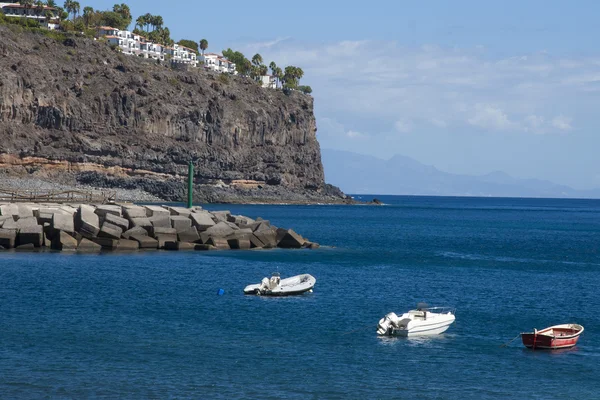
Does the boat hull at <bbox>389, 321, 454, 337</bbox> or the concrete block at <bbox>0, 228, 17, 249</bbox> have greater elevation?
the concrete block at <bbox>0, 228, 17, 249</bbox>

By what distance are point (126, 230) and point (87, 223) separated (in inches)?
110

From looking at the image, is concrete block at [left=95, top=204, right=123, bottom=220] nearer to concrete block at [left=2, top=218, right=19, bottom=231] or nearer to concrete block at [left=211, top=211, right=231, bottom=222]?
concrete block at [left=2, top=218, right=19, bottom=231]

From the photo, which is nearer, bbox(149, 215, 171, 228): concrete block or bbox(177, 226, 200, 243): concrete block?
bbox(149, 215, 171, 228): concrete block

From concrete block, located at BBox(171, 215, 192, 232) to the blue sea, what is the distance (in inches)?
99.2

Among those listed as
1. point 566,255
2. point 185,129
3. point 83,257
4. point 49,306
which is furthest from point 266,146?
point 49,306

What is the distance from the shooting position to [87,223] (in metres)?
51.8

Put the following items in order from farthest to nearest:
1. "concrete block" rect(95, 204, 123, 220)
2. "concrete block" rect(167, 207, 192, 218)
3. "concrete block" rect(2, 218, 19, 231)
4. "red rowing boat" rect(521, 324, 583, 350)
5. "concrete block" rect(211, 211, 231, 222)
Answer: "concrete block" rect(211, 211, 231, 222) → "concrete block" rect(167, 207, 192, 218) → "concrete block" rect(95, 204, 123, 220) → "concrete block" rect(2, 218, 19, 231) → "red rowing boat" rect(521, 324, 583, 350)

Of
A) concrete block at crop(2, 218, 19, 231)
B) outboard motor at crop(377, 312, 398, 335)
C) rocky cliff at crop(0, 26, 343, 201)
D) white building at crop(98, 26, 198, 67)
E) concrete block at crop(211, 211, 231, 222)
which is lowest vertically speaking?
outboard motor at crop(377, 312, 398, 335)

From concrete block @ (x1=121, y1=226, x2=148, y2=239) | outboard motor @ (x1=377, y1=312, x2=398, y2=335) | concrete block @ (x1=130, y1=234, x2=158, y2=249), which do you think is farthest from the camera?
concrete block @ (x1=130, y1=234, x2=158, y2=249)

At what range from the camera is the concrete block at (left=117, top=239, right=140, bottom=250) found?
52594 millimetres

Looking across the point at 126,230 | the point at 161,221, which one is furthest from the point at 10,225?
the point at 161,221

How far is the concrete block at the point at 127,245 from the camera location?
5259 centimetres

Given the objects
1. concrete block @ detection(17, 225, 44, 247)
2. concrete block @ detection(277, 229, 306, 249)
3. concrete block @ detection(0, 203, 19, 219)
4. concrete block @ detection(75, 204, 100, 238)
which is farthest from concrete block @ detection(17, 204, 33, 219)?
concrete block @ detection(277, 229, 306, 249)

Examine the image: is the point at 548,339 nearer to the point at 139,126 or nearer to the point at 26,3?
the point at 139,126
